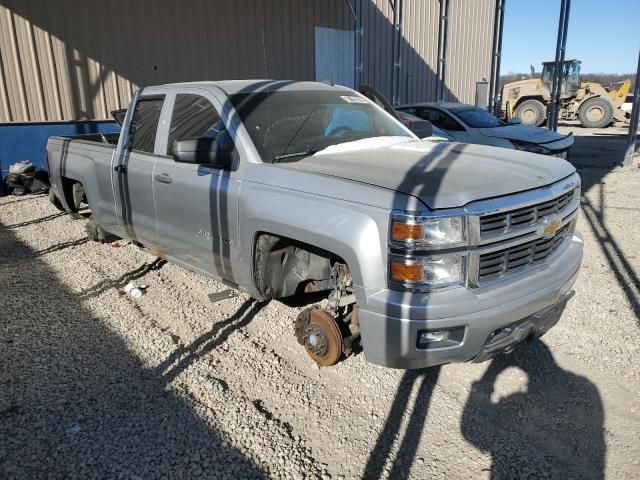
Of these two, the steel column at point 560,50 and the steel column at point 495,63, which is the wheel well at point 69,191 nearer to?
the steel column at point 560,50

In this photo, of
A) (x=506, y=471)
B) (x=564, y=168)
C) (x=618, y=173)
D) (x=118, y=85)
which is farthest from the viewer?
(x=618, y=173)

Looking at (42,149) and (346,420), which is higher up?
(42,149)

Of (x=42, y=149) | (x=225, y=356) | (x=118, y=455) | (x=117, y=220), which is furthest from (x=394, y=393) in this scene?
(x=42, y=149)

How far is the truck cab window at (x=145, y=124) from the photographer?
445cm

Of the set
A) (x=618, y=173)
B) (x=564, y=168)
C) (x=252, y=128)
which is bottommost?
(x=618, y=173)

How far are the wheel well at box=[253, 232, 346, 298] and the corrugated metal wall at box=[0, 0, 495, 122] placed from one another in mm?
8284

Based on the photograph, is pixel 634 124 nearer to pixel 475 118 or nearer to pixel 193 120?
pixel 475 118

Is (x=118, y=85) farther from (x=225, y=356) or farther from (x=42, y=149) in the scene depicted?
(x=225, y=356)

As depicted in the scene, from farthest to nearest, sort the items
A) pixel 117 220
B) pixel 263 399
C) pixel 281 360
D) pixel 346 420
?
pixel 117 220 < pixel 281 360 < pixel 263 399 < pixel 346 420

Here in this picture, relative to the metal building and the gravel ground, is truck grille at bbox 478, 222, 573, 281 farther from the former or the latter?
the metal building

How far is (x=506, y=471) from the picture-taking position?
2.57 meters

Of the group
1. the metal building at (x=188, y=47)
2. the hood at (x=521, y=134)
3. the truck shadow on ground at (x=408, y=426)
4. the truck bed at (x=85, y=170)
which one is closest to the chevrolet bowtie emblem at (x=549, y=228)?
the truck shadow on ground at (x=408, y=426)

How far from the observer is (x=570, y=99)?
1062 inches

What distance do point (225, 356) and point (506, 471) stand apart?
1977mm
